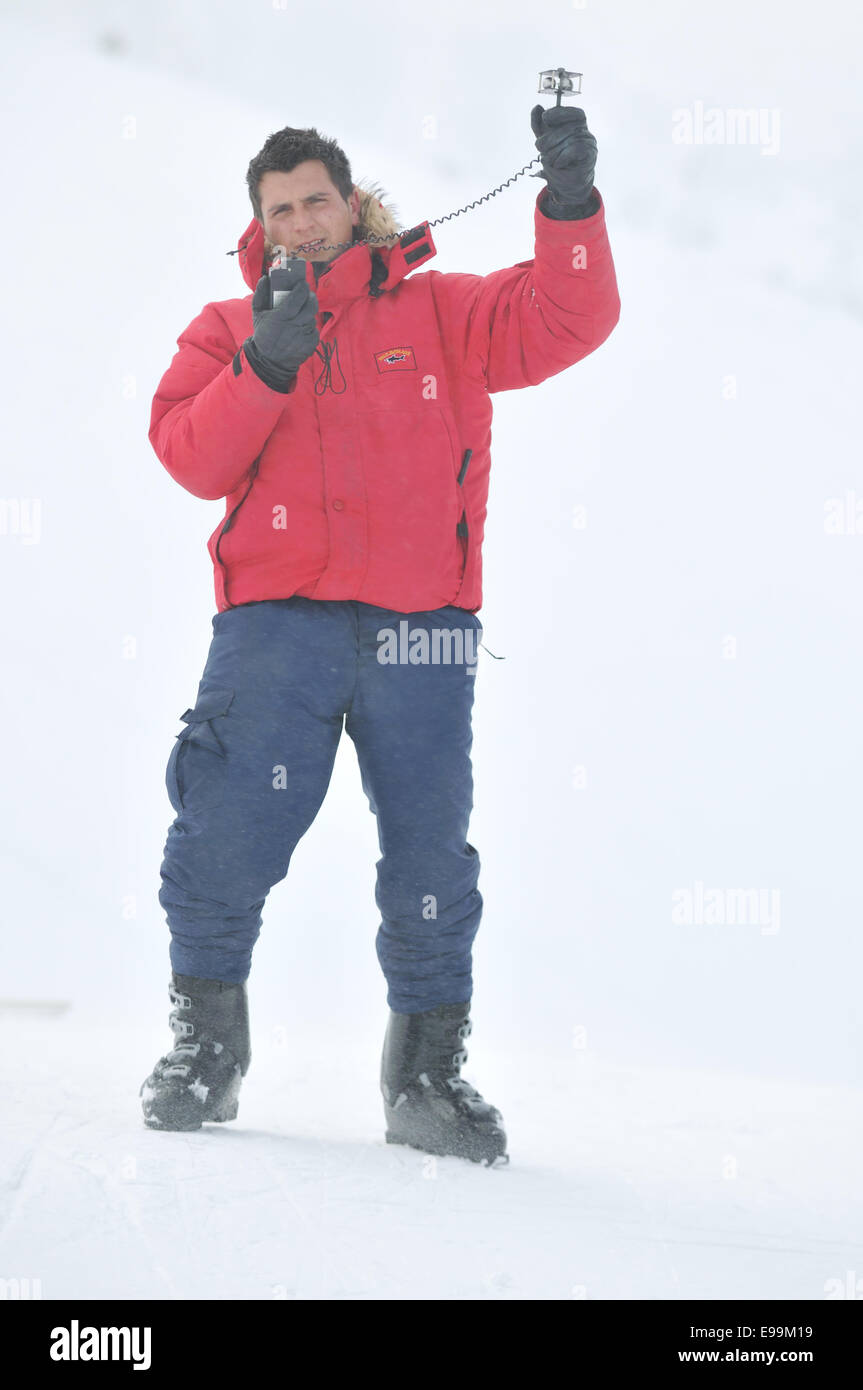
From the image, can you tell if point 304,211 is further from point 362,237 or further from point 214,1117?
point 214,1117

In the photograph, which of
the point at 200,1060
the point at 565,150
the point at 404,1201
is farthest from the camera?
the point at 200,1060

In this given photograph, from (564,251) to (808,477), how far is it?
3860 millimetres

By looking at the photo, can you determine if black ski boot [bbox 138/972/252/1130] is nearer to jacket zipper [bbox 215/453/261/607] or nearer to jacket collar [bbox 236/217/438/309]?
jacket zipper [bbox 215/453/261/607]

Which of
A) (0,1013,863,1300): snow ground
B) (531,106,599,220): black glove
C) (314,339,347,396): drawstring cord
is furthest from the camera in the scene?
(314,339,347,396): drawstring cord

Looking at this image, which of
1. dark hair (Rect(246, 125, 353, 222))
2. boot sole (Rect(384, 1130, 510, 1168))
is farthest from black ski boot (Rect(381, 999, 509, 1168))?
dark hair (Rect(246, 125, 353, 222))

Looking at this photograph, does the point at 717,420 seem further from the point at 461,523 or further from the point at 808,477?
the point at 461,523

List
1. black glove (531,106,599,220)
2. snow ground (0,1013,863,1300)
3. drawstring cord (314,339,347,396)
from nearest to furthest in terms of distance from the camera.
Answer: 1. snow ground (0,1013,863,1300)
2. black glove (531,106,599,220)
3. drawstring cord (314,339,347,396)

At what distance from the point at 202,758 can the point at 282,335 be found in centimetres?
50

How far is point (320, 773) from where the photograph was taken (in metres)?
1.48

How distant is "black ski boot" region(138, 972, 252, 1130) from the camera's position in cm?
142

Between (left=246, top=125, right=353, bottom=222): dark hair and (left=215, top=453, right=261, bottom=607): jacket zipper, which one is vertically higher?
(left=246, top=125, right=353, bottom=222): dark hair

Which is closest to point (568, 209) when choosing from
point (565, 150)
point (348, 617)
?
point (565, 150)

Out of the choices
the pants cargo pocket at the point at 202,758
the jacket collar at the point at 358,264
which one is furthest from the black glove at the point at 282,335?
the pants cargo pocket at the point at 202,758

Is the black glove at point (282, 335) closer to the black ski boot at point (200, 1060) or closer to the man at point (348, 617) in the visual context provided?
the man at point (348, 617)
